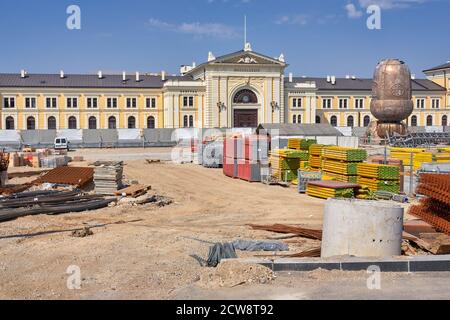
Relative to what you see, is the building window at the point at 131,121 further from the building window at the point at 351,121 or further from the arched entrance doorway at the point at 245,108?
the building window at the point at 351,121

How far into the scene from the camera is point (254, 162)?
93.5ft

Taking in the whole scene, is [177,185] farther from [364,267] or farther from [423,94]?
[423,94]

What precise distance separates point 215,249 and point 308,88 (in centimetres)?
7022

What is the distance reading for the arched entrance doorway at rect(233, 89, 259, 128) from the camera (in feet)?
246

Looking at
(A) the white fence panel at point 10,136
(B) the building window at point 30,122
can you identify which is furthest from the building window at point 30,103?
(A) the white fence panel at point 10,136

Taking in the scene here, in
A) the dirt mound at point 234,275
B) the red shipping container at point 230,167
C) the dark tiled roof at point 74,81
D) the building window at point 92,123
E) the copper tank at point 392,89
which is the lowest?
the dirt mound at point 234,275

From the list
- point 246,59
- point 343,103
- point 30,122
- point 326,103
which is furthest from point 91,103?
point 343,103

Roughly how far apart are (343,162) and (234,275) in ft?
49.3

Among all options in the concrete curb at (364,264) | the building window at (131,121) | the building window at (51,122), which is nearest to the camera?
the concrete curb at (364,264)

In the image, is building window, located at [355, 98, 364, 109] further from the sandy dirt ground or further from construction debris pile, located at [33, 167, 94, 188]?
construction debris pile, located at [33, 167, 94, 188]

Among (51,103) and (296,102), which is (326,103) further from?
(51,103)

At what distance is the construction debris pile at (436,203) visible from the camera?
1270 cm

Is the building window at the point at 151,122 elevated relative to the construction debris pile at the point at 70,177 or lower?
elevated
